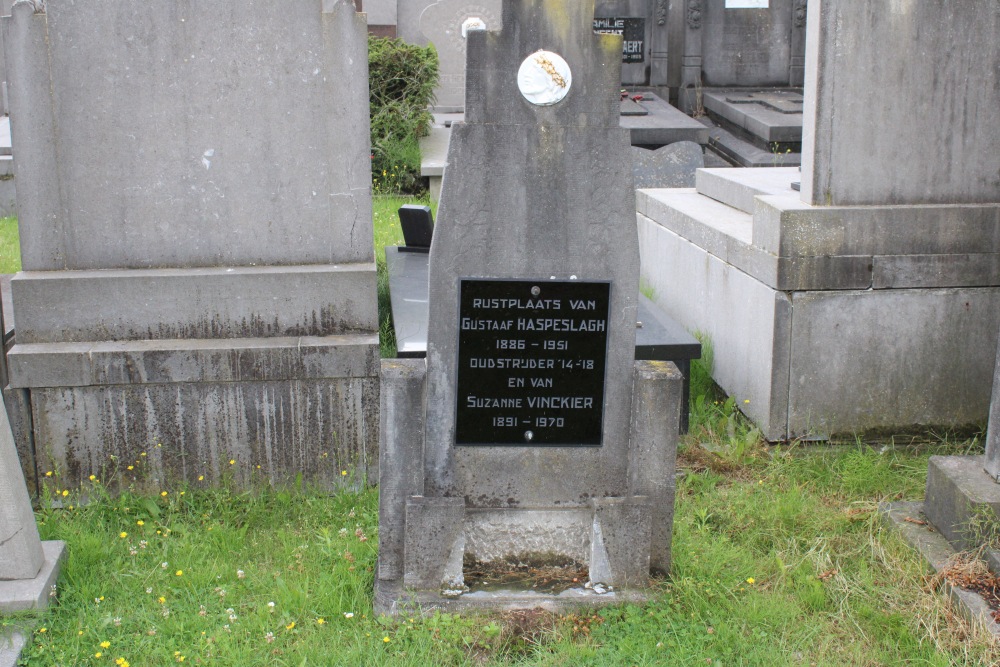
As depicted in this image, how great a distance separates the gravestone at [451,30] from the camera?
13.9 m

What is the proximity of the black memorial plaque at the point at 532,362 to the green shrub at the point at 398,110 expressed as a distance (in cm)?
712

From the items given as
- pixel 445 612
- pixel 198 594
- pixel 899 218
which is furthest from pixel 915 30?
pixel 198 594

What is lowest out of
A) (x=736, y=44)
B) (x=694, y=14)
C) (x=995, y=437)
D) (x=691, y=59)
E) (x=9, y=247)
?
(x=995, y=437)

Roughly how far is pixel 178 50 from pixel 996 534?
348cm

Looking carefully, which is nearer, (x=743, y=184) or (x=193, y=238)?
(x=193, y=238)

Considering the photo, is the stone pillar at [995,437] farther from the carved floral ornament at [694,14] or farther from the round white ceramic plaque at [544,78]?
the carved floral ornament at [694,14]

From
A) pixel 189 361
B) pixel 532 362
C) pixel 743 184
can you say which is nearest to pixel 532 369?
pixel 532 362

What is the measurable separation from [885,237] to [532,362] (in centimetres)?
214

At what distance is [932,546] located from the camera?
143 inches

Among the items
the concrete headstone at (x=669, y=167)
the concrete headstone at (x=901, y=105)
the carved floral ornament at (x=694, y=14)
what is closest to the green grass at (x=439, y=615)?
the concrete headstone at (x=901, y=105)

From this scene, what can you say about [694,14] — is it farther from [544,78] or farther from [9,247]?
[544,78]

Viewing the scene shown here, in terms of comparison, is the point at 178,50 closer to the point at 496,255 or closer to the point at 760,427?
the point at 496,255

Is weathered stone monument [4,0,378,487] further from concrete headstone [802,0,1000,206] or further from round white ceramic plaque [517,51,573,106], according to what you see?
concrete headstone [802,0,1000,206]

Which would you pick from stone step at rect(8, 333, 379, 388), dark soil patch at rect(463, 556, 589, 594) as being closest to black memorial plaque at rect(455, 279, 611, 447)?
dark soil patch at rect(463, 556, 589, 594)
